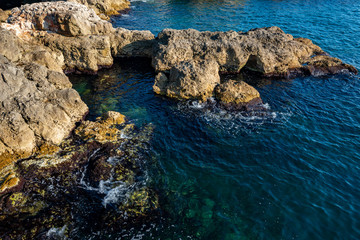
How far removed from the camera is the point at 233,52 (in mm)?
26594

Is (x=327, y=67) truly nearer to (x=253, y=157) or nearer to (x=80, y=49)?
(x=253, y=157)

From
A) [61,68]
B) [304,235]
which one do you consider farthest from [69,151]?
[304,235]

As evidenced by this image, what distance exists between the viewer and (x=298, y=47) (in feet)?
94.8

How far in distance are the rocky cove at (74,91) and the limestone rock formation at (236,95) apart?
9cm

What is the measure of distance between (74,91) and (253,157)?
15.5 metres

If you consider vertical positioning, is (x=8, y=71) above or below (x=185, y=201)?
above

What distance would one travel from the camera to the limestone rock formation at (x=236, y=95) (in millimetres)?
21734

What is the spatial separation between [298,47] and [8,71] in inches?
1172

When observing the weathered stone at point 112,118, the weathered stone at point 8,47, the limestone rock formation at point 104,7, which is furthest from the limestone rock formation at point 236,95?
the limestone rock formation at point 104,7

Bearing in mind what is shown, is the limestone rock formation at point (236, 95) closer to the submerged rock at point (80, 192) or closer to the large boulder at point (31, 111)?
the submerged rock at point (80, 192)

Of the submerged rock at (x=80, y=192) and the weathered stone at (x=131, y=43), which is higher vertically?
the weathered stone at (x=131, y=43)

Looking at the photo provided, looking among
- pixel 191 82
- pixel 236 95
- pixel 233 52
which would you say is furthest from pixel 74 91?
pixel 233 52

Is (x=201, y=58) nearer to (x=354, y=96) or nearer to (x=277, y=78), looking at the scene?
(x=277, y=78)

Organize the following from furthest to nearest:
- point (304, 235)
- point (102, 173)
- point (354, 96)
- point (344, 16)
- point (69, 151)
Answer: point (344, 16)
point (354, 96)
point (69, 151)
point (102, 173)
point (304, 235)
